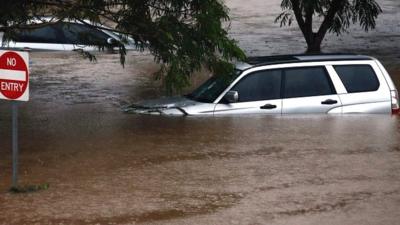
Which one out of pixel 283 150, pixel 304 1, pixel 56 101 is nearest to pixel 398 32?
pixel 304 1

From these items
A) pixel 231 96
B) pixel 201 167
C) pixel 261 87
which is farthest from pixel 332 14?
pixel 201 167

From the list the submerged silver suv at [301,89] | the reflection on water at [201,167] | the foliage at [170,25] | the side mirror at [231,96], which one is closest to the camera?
the reflection on water at [201,167]

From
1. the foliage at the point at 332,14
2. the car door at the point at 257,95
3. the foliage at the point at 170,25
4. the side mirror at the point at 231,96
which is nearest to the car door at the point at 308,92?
the car door at the point at 257,95

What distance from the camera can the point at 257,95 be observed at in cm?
1266

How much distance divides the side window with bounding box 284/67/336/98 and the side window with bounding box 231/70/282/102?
16 centimetres

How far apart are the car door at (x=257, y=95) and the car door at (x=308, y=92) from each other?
0.13m

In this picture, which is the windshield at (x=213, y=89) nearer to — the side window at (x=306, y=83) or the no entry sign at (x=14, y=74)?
the side window at (x=306, y=83)

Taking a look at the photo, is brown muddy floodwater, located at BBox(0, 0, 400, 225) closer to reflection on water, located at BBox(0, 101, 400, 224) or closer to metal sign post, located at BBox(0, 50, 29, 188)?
reflection on water, located at BBox(0, 101, 400, 224)

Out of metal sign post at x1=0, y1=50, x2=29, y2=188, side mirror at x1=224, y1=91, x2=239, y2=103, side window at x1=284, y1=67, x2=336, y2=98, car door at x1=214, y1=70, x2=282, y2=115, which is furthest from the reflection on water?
metal sign post at x1=0, y1=50, x2=29, y2=188

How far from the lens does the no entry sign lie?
7.77 metres

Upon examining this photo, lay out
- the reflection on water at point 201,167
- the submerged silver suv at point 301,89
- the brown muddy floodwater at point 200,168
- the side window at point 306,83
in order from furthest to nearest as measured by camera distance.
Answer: the side window at point 306,83 → the submerged silver suv at point 301,89 → the reflection on water at point 201,167 → the brown muddy floodwater at point 200,168

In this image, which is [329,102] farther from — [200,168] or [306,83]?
[200,168]

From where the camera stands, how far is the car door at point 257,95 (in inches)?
494

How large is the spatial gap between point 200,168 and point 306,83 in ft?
12.4
